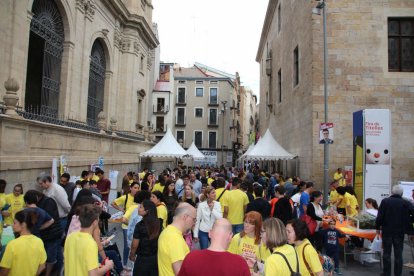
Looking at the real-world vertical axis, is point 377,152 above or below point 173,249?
above

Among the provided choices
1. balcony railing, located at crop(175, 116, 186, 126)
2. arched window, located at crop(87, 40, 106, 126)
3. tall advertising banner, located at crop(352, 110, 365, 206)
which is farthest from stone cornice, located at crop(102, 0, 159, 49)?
balcony railing, located at crop(175, 116, 186, 126)

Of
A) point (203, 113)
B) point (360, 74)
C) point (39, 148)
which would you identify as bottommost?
point (39, 148)

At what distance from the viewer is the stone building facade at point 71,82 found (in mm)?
11289

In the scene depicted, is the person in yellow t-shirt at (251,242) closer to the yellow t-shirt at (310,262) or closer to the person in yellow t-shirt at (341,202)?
the yellow t-shirt at (310,262)

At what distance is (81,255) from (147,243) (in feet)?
2.96

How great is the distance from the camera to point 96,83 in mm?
22906

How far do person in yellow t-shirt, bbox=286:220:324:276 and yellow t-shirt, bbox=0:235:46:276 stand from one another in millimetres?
2901

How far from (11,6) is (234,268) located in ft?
46.7

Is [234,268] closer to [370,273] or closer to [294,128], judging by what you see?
[370,273]

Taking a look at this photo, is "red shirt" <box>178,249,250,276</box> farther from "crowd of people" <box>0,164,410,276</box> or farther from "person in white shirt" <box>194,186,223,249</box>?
"person in white shirt" <box>194,186,223,249</box>

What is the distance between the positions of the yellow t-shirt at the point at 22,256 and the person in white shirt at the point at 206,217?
138 inches

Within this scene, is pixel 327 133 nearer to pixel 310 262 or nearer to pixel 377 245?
pixel 377 245

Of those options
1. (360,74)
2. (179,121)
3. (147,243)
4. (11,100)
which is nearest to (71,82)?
(11,100)

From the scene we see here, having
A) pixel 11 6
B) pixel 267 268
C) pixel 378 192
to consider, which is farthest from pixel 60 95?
pixel 267 268
